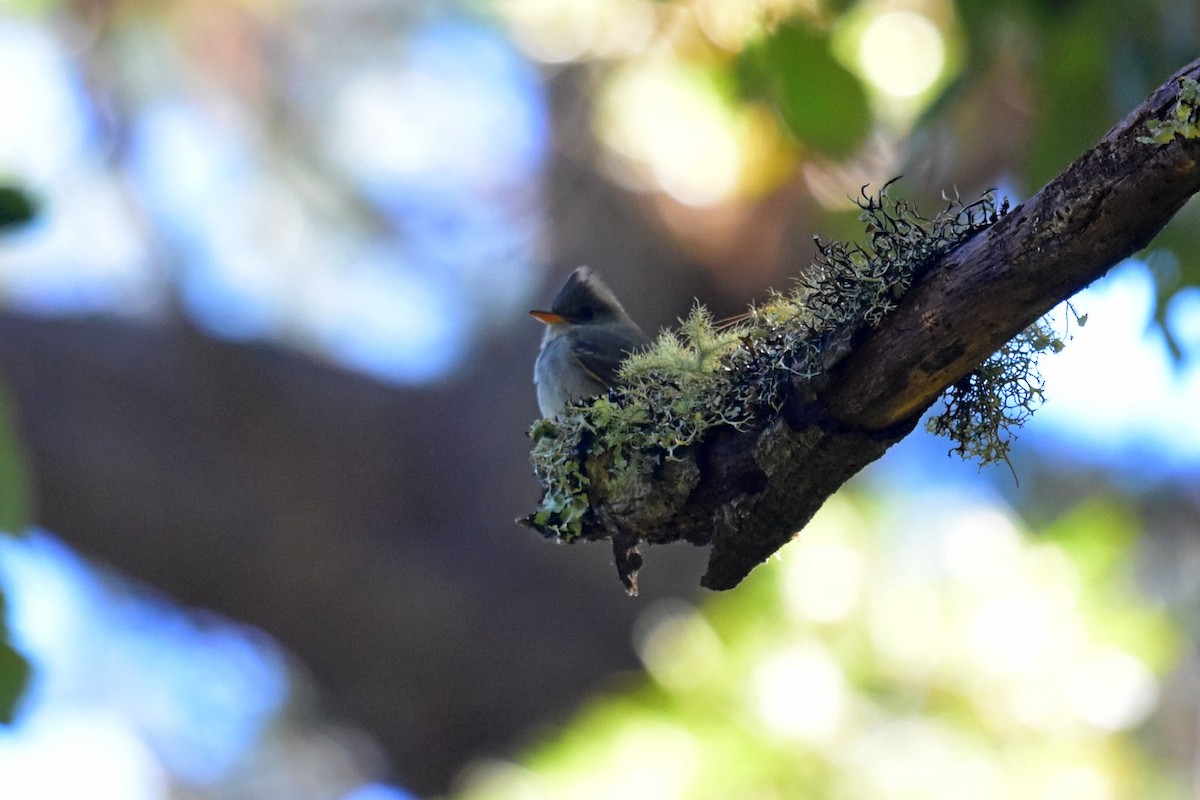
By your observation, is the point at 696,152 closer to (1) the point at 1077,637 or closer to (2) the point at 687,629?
(2) the point at 687,629

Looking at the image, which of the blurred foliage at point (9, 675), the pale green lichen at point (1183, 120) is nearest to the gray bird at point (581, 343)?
the blurred foliage at point (9, 675)

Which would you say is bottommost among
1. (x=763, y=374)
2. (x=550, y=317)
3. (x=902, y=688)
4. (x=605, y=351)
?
(x=763, y=374)

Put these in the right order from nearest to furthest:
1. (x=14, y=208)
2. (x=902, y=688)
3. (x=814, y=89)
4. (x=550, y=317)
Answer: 1. (x=14, y=208)
2. (x=814, y=89)
3. (x=550, y=317)
4. (x=902, y=688)

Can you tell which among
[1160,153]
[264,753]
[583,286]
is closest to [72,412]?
[264,753]

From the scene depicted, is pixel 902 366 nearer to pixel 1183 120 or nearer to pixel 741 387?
pixel 741 387

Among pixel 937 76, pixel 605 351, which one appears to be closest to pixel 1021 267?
pixel 605 351

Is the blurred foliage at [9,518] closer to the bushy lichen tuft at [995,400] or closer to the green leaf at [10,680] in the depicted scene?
the green leaf at [10,680]
